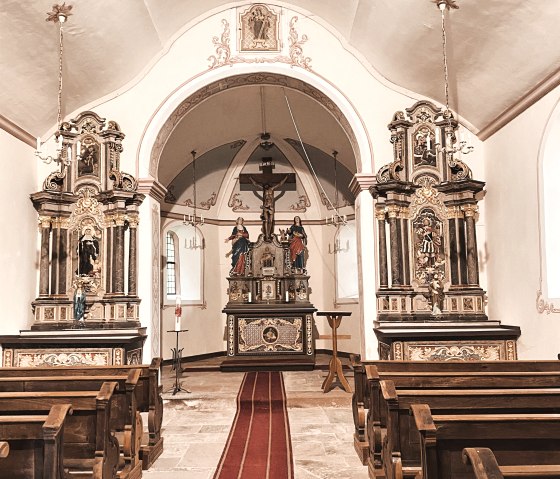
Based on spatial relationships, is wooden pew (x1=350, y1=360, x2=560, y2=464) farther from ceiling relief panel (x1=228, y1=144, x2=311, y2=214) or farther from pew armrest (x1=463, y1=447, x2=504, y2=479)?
ceiling relief panel (x1=228, y1=144, x2=311, y2=214)

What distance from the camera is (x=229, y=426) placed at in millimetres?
7023

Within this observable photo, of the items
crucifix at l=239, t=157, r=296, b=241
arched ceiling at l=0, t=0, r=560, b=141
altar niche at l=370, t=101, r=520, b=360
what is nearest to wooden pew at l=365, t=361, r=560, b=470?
altar niche at l=370, t=101, r=520, b=360

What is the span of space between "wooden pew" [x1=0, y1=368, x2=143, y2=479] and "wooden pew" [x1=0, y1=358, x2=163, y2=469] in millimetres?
403

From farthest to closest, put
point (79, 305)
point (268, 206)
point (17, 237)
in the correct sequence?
point (268, 206) < point (79, 305) < point (17, 237)

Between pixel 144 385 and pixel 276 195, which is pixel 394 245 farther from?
pixel 276 195

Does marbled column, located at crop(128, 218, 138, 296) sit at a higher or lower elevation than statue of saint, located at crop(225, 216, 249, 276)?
lower

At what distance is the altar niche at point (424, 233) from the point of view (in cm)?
875

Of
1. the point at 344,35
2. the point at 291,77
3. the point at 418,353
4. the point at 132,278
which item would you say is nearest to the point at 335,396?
the point at 418,353

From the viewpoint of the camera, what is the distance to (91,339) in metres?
7.95

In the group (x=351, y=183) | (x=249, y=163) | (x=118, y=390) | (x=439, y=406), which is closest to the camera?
(x=439, y=406)

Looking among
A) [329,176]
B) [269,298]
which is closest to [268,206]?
[329,176]

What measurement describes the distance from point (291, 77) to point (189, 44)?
5.85 feet

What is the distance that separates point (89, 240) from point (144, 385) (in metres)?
3.90

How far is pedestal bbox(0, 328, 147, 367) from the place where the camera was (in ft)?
26.0
